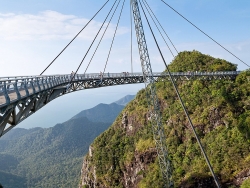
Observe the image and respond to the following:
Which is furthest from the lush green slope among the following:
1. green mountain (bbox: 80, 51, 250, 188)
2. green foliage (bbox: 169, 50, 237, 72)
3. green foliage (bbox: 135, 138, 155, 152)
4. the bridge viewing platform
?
the bridge viewing platform

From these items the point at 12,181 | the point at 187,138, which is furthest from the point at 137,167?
the point at 12,181

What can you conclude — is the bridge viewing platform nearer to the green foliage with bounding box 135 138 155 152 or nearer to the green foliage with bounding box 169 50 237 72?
the green foliage with bounding box 169 50 237 72

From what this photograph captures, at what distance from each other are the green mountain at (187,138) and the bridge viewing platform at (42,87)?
17.7 feet

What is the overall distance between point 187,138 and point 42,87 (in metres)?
33.2

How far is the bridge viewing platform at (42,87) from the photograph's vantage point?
32.8 ft

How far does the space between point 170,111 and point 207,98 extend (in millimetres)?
8411

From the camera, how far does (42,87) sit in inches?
640

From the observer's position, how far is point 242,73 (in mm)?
45656

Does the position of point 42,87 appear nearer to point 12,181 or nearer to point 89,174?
point 89,174

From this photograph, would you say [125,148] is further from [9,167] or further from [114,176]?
[9,167]

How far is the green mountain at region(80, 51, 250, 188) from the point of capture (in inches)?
1307

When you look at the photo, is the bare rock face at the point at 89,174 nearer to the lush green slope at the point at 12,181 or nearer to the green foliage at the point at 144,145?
the green foliage at the point at 144,145

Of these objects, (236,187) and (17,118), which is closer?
(17,118)

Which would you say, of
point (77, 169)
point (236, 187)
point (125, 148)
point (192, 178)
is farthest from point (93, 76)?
point (77, 169)
